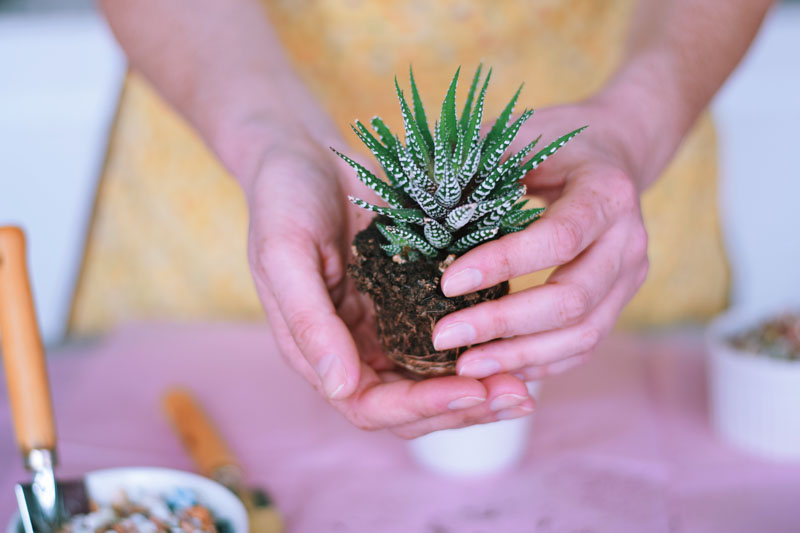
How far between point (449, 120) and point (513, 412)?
303 millimetres

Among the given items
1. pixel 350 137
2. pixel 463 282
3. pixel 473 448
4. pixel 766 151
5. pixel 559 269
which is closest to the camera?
pixel 463 282

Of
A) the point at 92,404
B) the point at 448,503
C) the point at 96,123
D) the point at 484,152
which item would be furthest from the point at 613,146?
the point at 96,123

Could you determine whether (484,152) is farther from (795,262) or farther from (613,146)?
(795,262)

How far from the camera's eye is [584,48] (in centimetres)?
143

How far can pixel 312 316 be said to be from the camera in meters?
0.68

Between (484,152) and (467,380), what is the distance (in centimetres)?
24

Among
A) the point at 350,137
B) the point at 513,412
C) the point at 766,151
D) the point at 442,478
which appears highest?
the point at 350,137

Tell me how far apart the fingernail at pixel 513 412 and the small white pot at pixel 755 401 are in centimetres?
43

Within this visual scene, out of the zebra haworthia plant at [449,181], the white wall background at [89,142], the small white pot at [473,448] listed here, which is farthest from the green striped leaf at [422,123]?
the white wall background at [89,142]

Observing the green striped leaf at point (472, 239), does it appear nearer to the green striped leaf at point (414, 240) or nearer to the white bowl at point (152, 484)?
the green striped leaf at point (414, 240)

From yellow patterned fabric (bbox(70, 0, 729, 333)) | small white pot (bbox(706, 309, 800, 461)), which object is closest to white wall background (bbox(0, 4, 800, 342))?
yellow patterned fabric (bbox(70, 0, 729, 333))

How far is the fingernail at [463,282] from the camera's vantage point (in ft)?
2.15

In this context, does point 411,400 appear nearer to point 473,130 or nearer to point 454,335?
point 454,335

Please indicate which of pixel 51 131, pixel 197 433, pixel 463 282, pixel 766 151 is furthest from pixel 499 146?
pixel 51 131
